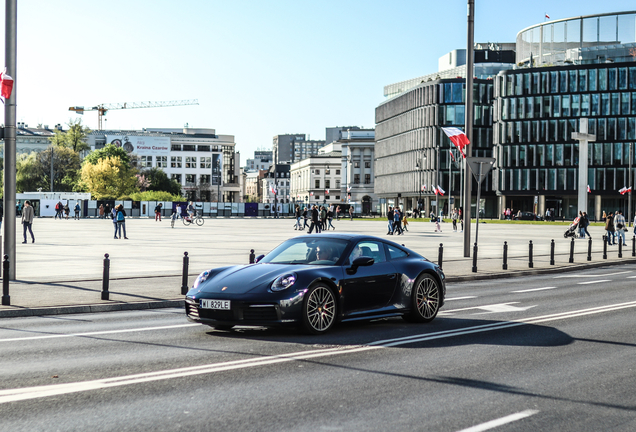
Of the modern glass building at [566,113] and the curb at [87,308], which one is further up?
the modern glass building at [566,113]

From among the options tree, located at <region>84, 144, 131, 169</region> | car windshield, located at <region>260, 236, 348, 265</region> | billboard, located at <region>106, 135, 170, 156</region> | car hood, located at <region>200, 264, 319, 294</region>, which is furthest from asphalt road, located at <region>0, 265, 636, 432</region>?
billboard, located at <region>106, 135, 170, 156</region>

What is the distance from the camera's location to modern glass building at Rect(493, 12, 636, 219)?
94.5 metres

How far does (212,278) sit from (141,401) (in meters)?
3.79

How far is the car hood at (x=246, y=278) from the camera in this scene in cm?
926

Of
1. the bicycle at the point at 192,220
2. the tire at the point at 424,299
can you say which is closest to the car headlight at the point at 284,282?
the tire at the point at 424,299

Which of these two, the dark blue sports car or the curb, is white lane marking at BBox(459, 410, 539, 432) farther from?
the curb

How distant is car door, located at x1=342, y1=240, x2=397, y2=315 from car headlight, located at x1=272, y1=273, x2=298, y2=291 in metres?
0.82

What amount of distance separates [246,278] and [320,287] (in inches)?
36.9

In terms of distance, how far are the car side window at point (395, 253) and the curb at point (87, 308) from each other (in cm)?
439

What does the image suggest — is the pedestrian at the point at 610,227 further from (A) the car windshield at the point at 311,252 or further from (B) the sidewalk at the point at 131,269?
(A) the car windshield at the point at 311,252

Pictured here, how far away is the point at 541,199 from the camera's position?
100562 millimetres

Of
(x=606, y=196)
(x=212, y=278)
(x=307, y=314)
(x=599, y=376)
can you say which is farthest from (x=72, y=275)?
(x=606, y=196)

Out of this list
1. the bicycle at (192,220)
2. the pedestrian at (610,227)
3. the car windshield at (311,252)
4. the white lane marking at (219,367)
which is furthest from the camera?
the bicycle at (192,220)

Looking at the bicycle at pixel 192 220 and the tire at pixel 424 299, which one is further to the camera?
the bicycle at pixel 192 220
